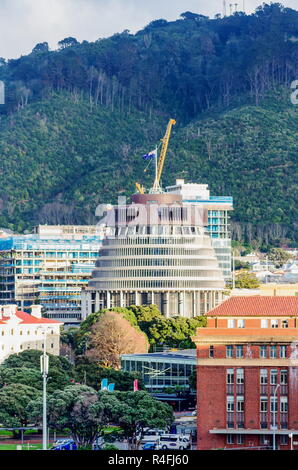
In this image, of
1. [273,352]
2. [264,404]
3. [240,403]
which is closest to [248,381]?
[240,403]

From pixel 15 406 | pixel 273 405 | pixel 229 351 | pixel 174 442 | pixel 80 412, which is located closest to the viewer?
pixel 273 405

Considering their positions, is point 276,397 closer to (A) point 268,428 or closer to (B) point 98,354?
(A) point 268,428

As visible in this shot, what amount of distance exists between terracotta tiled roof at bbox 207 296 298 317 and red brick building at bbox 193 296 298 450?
618 mm

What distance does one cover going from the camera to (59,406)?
427ft

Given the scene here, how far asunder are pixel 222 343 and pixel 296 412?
763 centimetres

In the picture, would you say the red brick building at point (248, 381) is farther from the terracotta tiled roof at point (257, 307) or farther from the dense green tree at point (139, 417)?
the dense green tree at point (139, 417)

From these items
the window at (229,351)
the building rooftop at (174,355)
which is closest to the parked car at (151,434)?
the window at (229,351)

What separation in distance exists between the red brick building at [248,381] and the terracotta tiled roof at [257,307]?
62 centimetres

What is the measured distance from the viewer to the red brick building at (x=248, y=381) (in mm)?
118125

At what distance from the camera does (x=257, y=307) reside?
124688 mm

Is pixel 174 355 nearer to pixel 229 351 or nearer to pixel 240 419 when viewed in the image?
pixel 229 351

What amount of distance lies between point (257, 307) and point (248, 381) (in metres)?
7.15
